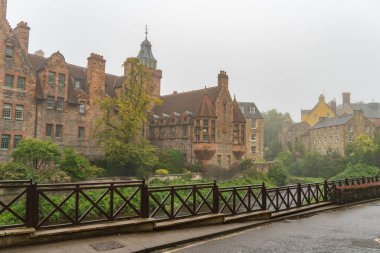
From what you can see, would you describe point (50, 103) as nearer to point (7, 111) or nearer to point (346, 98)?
→ point (7, 111)

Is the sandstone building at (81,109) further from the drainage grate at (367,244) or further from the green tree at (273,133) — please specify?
the green tree at (273,133)

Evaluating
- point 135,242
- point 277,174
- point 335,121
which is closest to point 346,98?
point 335,121

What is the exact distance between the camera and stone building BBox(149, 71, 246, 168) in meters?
42.3

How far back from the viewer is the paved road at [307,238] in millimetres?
9086

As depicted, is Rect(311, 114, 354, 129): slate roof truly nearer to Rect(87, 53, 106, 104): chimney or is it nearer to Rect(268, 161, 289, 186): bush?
Rect(268, 161, 289, 186): bush

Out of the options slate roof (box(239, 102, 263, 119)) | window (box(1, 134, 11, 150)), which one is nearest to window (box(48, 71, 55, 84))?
window (box(1, 134, 11, 150))

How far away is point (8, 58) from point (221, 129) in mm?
25835

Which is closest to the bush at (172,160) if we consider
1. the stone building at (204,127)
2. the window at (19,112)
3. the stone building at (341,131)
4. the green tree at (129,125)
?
the stone building at (204,127)

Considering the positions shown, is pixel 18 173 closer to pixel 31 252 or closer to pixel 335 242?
pixel 31 252

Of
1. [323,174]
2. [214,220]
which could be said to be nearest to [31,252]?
[214,220]

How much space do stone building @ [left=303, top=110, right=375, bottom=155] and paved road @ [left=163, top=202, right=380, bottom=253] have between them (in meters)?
48.1

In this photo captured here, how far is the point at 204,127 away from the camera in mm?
42281

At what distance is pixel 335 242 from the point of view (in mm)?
10023

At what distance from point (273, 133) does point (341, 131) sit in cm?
3380
